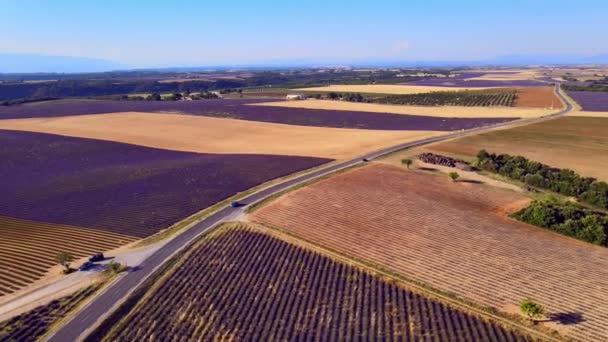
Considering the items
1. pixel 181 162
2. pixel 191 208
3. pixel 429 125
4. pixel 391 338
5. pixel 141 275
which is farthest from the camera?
pixel 429 125

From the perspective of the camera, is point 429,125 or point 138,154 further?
point 429,125

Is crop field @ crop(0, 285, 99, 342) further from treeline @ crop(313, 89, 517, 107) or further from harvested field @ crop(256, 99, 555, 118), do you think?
treeline @ crop(313, 89, 517, 107)

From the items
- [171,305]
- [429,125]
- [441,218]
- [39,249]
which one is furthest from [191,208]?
[429,125]

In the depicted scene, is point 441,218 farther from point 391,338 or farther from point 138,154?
point 138,154

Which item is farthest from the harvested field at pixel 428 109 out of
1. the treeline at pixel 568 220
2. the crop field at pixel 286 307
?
the crop field at pixel 286 307

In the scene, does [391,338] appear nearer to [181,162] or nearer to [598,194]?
[598,194]

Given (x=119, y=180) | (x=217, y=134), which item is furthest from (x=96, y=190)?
(x=217, y=134)

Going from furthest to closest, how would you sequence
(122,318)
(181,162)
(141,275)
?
1. (181,162)
2. (141,275)
3. (122,318)
